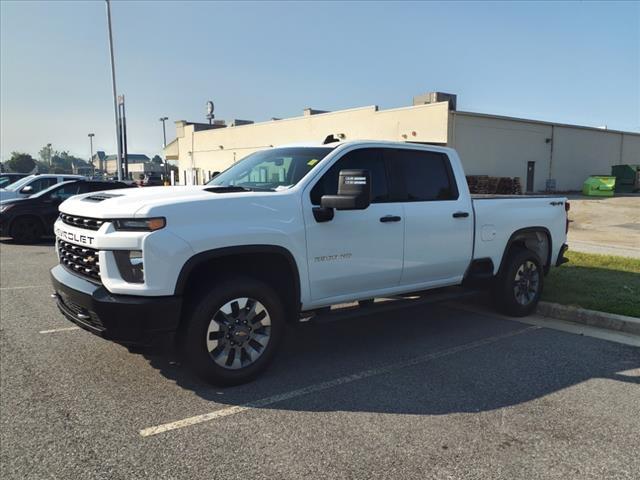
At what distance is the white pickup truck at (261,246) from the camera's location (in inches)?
153

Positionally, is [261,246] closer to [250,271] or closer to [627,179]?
[250,271]

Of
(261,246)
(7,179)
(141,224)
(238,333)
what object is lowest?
(238,333)

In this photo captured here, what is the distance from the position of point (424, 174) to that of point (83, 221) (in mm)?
3394

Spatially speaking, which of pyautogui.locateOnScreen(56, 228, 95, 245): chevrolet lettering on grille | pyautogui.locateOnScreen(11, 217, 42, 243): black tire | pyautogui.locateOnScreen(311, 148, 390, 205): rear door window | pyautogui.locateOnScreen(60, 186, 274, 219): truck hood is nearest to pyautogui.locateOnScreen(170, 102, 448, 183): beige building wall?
pyautogui.locateOnScreen(11, 217, 42, 243): black tire

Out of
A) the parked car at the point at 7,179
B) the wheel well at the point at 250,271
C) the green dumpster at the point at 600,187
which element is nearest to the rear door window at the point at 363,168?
the wheel well at the point at 250,271

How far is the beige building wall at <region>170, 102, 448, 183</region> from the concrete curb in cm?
1285

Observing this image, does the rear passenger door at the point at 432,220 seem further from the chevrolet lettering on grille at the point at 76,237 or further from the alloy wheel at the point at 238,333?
the chevrolet lettering on grille at the point at 76,237

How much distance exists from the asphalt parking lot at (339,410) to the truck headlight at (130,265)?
3.19ft

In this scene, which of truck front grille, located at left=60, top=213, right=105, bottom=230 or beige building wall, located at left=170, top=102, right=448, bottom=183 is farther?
beige building wall, located at left=170, top=102, right=448, bottom=183

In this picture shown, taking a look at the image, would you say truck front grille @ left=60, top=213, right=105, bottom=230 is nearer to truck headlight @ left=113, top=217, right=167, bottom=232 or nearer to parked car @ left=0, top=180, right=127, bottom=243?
truck headlight @ left=113, top=217, right=167, bottom=232

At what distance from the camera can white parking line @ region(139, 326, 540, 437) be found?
3.68 meters

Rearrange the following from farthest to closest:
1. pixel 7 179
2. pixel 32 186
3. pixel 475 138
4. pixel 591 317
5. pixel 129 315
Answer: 1. pixel 475 138
2. pixel 7 179
3. pixel 32 186
4. pixel 591 317
5. pixel 129 315

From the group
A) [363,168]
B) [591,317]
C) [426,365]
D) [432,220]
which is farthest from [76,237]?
[591,317]

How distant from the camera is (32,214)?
534 inches
